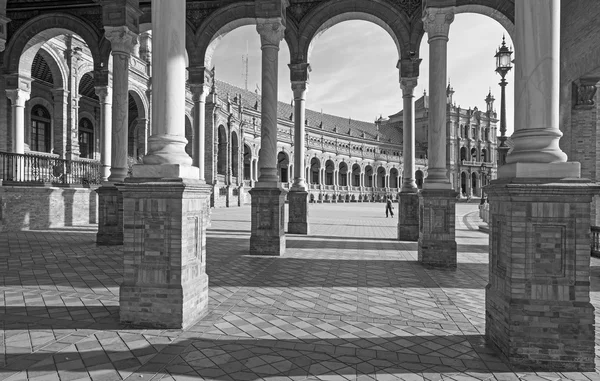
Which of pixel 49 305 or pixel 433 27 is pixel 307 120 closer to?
Answer: pixel 433 27

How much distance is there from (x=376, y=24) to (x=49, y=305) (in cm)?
1307

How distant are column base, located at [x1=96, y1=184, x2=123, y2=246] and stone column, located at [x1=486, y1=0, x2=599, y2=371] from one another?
10.8 meters

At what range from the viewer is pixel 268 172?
10.5 metres

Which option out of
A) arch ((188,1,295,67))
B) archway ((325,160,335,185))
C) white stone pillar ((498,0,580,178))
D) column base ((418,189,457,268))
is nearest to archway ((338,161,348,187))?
archway ((325,160,335,185))

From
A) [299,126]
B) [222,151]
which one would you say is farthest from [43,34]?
[222,151]

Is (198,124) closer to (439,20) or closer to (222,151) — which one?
(439,20)

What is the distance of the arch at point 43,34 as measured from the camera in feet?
45.4

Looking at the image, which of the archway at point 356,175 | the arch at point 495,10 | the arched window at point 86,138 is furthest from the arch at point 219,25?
the archway at point 356,175

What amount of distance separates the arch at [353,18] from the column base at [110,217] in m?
7.94

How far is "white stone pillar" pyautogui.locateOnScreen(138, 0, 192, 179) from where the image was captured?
5188mm

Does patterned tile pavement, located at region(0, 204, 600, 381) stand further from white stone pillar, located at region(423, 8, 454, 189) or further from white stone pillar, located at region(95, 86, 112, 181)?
white stone pillar, located at region(95, 86, 112, 181)

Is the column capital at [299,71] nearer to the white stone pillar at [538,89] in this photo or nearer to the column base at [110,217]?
the column base at [110,217]

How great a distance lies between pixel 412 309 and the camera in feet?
18.7

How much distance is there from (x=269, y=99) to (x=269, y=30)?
189 centimetres
